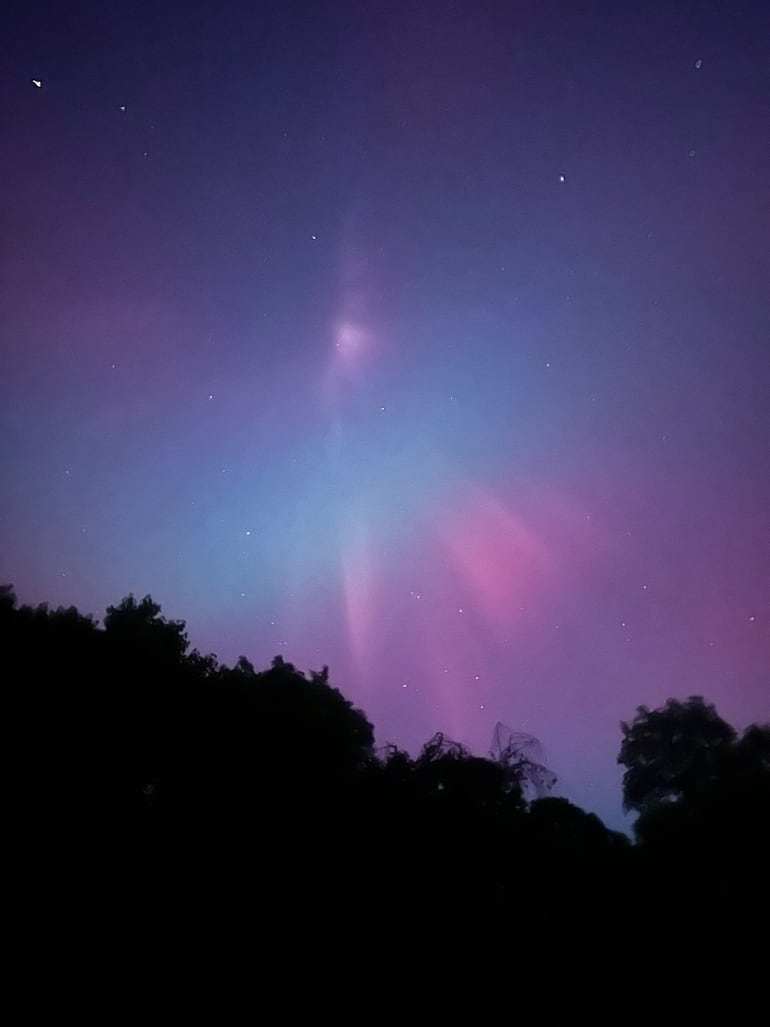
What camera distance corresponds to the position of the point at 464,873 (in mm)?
14203

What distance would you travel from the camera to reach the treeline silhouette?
40.4 ft

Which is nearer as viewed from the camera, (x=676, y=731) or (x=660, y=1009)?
(x=660, y=1009)

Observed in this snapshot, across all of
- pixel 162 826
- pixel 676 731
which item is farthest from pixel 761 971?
pixel 676 731

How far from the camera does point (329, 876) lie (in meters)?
14.1

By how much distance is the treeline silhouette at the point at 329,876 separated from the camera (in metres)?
12.3

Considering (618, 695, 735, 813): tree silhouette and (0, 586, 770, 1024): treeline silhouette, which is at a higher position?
(618, 695, 735, 813): tree silhouette

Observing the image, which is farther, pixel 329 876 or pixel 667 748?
pixel 667 748

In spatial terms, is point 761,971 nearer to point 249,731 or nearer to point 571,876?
point 571,876

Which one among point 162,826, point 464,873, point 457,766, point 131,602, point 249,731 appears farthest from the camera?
point 131,602

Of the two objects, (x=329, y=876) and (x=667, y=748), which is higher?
(x=667, y=748)

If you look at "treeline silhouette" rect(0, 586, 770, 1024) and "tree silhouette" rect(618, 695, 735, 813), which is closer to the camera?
"treeline silhouette" rect(0, 586, 770, 1024)

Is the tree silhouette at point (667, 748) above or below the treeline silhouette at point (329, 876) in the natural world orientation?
above

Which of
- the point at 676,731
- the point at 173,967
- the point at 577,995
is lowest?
the point at 173,967

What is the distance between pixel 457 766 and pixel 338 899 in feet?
16.0
